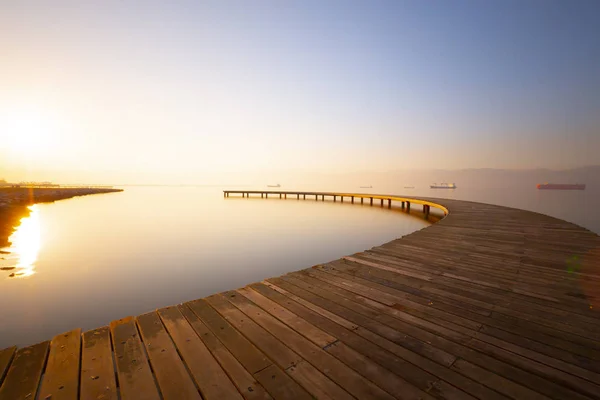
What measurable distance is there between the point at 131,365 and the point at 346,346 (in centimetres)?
176

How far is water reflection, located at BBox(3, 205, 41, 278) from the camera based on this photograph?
322 inches

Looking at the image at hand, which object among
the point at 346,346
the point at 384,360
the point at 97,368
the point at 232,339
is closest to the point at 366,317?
the point at 346,346

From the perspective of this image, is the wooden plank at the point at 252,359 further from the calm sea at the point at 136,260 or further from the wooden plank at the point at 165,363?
the calm sea at the point at 136,260

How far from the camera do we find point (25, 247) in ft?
35.6

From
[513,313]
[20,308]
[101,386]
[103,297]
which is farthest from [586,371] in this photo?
[20,308]

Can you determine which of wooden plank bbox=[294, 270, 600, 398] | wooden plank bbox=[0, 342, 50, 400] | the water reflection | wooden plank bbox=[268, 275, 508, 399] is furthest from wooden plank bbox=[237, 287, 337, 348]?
the water reflection

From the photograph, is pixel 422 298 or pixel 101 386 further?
pixel 422 298

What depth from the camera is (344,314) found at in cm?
289

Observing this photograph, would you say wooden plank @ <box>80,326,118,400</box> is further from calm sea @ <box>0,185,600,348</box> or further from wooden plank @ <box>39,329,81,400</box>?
calm sea @ <box>0,185,600,348</box>

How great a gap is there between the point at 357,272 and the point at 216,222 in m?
16.1

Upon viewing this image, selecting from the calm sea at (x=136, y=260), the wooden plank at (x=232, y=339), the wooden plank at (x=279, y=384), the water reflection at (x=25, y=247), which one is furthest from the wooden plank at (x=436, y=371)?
the water reflection at (x=25, y=247)

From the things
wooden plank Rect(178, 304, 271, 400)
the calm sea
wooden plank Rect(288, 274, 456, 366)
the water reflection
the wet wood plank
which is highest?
wooden plank Rect(178, 304, 271, 400)

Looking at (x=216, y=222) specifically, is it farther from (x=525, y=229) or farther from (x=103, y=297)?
(x=525, y=229)

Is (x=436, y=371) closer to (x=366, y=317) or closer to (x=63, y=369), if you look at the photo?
(x=366, y=317)
